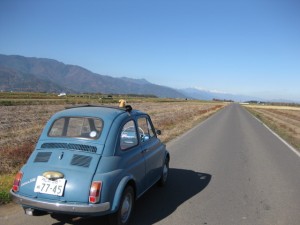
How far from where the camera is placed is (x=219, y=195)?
23.3 feet

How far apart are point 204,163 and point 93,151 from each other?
605cm

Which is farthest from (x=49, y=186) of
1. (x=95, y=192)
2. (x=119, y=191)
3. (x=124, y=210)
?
(x=124, y=210)

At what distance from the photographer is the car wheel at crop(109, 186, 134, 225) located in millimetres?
4863

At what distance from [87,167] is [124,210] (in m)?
0.89

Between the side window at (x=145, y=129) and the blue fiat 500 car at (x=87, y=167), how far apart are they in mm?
366

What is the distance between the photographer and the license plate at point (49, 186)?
4.62 metres

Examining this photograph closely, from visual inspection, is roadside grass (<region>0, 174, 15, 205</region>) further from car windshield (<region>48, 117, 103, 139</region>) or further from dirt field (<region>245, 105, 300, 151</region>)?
dirt field (<region>245, 105, 300, 151</region>)

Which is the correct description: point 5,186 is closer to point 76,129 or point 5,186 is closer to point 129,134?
point 76,129

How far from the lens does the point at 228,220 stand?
5.64 meters

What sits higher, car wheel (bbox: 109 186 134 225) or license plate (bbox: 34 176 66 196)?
license plate (bbox: 34 176 66 196)

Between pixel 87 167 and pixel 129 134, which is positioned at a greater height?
pixel 129 134

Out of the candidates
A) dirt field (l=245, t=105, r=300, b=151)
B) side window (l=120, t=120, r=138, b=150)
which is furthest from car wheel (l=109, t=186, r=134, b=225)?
dirt field (l=245, t=105, r=300, b=151)

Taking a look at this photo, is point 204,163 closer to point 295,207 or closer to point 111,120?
point 295,207

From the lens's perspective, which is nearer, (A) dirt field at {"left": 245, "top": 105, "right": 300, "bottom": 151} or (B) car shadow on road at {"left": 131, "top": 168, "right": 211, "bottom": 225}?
(B) car shadow on road at {"left": 131, "top": 168, "right": 211, "bottom": 225}
